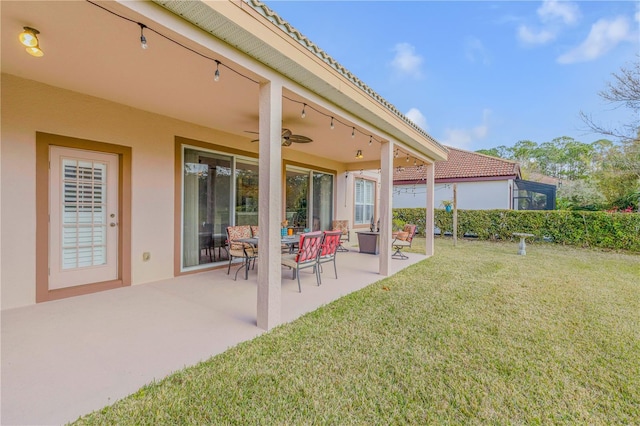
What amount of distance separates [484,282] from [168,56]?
5.78 meters

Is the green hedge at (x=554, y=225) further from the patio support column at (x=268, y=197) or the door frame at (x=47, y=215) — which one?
the door frame at (x=47, y=215)

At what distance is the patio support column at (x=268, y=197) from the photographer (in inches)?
117

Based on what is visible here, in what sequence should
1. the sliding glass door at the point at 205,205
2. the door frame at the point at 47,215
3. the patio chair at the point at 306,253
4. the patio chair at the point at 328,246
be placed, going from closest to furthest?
the door frame at the point at 47,215 < the patio chair at the point at 306,253 < the patio chair at the point at 328,246 < the sliding glass door at the point at 205,205

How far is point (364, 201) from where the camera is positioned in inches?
450

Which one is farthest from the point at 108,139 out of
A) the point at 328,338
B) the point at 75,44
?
the point at 328,338

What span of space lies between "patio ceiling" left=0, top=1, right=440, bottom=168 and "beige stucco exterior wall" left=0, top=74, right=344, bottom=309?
190 millimetres

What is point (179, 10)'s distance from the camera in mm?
2152

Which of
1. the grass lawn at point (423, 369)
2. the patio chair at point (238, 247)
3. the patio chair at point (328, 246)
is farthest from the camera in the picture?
the patio chair at point (238, 247)

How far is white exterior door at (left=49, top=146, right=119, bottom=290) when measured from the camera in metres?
3.87

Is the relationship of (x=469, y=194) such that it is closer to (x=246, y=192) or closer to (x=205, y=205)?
(x=246, y=192)

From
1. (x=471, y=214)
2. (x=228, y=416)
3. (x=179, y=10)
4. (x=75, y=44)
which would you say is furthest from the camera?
(x=471, y=214)

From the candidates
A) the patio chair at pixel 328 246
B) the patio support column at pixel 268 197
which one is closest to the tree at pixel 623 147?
the patio chair at pixel 328 246

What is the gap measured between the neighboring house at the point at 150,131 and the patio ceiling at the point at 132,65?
0.02m

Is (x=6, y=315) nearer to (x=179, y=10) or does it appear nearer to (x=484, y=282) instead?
(x=179, y=10)
